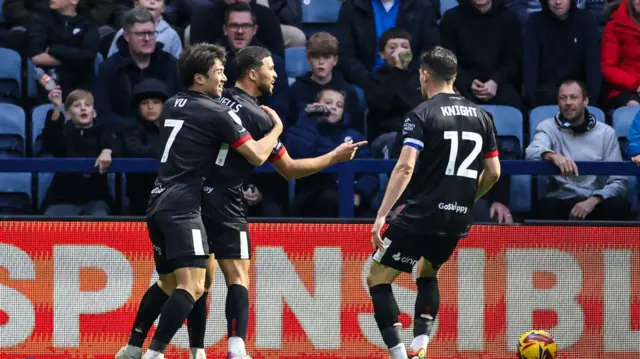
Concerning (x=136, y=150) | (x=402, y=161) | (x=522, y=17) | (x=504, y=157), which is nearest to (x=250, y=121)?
(x=402, y=161)

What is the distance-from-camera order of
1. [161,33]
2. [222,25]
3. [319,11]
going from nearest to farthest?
[222,25]
[161,33]
[319,11]

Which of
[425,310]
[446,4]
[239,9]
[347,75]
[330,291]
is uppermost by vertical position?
[446,4]

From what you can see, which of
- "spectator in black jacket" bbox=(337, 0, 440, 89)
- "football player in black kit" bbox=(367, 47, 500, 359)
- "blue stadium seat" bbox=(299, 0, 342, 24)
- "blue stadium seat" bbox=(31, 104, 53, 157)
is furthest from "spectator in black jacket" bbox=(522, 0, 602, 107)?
"blue stadium seat" bbox=(31, 104, 53, 157)

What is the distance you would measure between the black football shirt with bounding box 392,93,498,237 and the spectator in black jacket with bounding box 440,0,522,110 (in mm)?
3250

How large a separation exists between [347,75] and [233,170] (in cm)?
376

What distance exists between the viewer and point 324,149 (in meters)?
10.5

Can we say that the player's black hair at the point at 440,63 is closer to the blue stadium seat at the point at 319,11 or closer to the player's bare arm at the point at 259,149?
the player's bare arm at the point at 259,149

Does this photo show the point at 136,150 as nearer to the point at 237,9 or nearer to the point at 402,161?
the point at 237,9

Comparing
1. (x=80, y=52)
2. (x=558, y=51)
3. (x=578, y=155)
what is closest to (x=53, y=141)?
(x=80, y=52)

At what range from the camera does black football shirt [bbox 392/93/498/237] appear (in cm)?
818

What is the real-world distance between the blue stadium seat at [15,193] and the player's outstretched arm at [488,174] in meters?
4.22

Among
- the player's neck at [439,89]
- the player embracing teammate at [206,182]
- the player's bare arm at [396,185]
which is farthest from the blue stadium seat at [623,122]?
the player embracing teammate at [206,182]

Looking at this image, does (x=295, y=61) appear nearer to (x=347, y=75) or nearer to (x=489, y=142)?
(x=347, y=75)

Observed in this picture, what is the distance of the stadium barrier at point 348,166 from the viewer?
9695 mm
